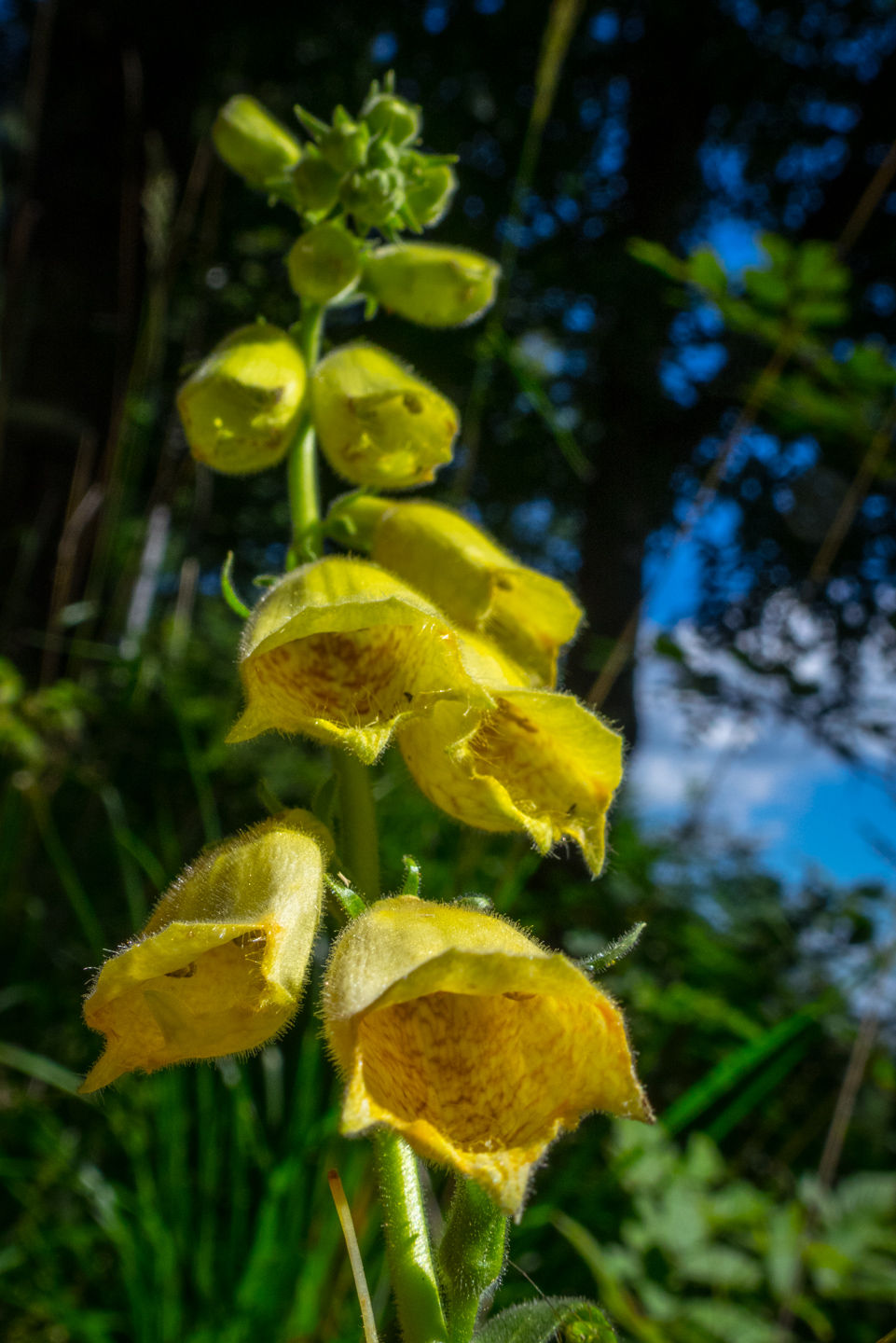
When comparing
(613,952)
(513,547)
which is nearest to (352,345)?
(613,952)

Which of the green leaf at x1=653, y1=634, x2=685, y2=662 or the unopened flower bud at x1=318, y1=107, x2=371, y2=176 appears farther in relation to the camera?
the green leaf at x1=653, y1=634, x2=685, y2=662

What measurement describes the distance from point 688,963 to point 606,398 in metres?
3.14

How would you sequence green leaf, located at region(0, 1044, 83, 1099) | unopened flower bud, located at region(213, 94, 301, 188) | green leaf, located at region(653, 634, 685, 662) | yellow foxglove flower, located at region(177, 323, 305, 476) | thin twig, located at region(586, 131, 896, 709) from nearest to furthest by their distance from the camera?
yellow foxglove flower, located at region(177, 323, 305, 476), unopened flower bud, located at region(213, 94, 301, 188), thin twig, located at region(586, 131, 896, 709), green leaf, located at region(653, 634, 685, 662), green leaf, located at region(0, 1044, 83, 1099)

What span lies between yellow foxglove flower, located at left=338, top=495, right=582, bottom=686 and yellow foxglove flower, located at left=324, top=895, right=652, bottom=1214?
9.6 inches

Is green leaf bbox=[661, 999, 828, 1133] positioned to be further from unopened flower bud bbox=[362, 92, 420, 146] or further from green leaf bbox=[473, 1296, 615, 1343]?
unopened flower bud bbox=[362, 92, 420, 146]

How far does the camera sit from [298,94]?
3643mm

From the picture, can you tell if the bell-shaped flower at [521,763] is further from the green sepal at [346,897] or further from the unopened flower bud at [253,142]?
the unopened flower bud at [253,142]

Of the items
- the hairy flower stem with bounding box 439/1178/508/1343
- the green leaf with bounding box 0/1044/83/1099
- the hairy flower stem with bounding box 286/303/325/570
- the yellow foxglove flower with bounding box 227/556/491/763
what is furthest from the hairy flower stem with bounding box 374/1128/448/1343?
the green leaf with bounding box 0/1044/83/1099

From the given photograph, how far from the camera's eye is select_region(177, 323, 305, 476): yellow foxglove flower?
67cm

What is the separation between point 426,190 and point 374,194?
0.07m

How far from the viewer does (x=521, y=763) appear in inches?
23.2

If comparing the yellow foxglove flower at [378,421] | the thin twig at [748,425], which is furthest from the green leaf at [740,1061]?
the yellow foxglove flower at [378,421]

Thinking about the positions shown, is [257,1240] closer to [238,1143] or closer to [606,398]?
[238,1143]

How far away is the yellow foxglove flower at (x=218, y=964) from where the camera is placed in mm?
480
